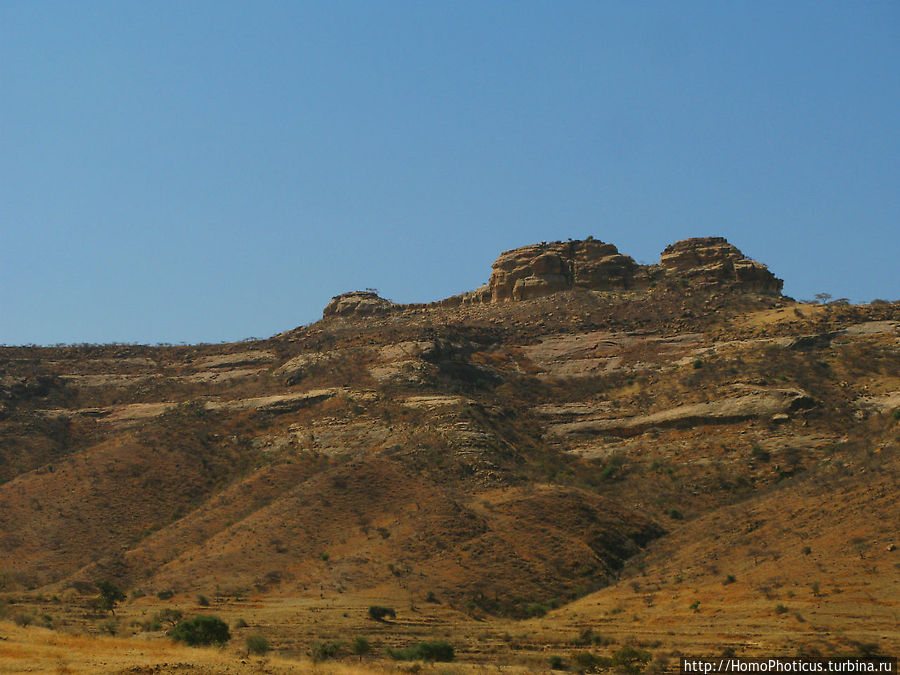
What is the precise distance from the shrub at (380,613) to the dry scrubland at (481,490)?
1.02 meters

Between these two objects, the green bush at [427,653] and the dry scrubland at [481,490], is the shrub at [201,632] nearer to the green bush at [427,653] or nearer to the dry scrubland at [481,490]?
the dry scrubland at [481,490]

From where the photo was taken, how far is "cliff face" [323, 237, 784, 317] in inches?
3140

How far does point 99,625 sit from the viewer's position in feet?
108

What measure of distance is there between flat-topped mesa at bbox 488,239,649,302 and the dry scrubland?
3726mm

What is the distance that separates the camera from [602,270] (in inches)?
3282

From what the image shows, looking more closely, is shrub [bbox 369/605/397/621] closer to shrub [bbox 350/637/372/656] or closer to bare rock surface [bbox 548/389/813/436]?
shrub [bbox 350/637/372/656]

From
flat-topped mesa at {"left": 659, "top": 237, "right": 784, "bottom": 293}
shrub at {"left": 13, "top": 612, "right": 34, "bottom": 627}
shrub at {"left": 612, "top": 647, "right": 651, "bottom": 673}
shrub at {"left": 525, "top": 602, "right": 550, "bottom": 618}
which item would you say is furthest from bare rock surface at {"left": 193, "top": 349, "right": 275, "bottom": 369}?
shrub at {"left": 612, "top": 647, "right": 651, "bottom": 673}

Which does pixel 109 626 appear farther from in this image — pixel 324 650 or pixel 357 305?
pixel 357 305

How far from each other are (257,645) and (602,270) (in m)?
59.5

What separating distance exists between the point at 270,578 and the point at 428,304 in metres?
51.1

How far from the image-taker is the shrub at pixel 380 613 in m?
34.8

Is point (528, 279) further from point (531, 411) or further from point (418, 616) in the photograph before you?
point (418, 616)

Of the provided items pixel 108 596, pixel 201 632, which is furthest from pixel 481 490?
pixel 201 632

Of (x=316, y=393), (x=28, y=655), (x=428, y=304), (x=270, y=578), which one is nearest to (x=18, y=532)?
(x=270, y=578)
